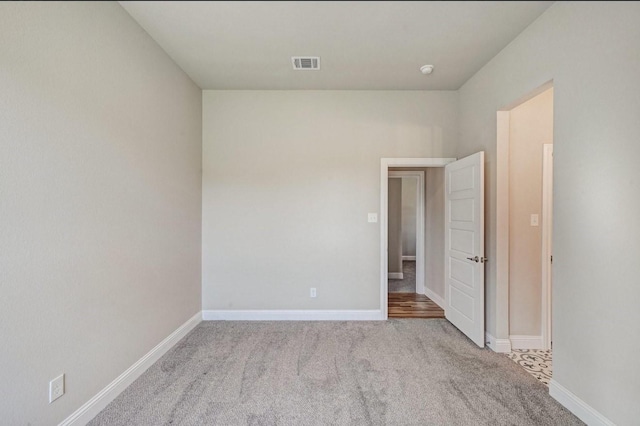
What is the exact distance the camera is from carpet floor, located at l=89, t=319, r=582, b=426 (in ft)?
5.67

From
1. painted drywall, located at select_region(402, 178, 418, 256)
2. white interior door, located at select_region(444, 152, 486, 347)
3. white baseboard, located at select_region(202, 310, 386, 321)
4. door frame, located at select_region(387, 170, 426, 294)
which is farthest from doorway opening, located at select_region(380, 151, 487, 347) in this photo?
painted drywall, located at select_region(402, 178, 418, 256)

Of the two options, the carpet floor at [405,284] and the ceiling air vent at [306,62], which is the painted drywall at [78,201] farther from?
the carpet floor at [405,284]

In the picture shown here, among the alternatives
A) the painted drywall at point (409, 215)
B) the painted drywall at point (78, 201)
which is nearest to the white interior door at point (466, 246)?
the painted drywall at point (78, 201)

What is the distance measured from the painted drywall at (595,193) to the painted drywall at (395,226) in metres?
3.67

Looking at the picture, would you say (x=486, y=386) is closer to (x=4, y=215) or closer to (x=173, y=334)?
(x=173, y=334)

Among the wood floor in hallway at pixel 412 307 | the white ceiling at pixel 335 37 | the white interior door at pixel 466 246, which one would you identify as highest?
the white ceiling at pixel 335 37

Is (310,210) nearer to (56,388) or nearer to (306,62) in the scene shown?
(306,62)

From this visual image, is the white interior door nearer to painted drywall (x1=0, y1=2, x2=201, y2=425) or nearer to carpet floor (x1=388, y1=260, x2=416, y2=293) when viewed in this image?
carpet floor (x1=388, y1=260, x2=416, y2=293)

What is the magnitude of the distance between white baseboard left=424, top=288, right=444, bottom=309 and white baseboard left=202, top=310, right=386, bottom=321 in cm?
104

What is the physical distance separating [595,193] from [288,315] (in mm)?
2964

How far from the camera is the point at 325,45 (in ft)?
7.64

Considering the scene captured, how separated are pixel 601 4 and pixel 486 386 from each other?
2.60m

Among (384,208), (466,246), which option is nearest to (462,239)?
(466,246)

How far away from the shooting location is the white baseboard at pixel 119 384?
1621mm
